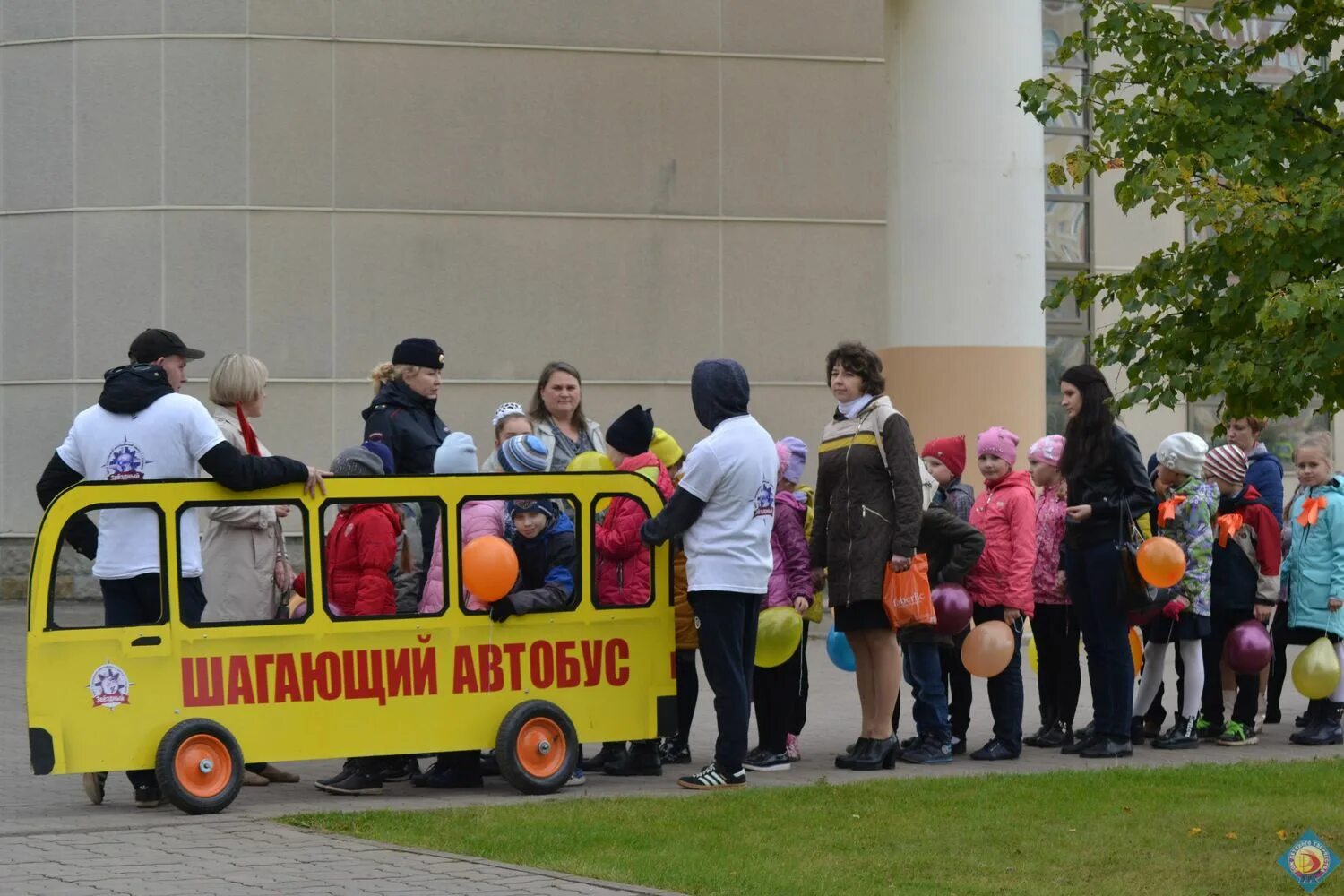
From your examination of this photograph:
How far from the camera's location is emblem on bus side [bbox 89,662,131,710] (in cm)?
840

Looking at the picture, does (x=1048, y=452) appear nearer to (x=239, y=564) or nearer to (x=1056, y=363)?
(x=239, y=564)

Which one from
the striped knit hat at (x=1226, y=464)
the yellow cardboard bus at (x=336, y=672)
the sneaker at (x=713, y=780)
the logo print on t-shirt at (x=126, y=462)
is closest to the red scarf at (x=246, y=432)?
the yellow cardboard bus at (x=336, y=672)

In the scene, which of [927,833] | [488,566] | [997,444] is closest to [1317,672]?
[997,444]

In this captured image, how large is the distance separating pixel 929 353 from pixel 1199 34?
10.4m

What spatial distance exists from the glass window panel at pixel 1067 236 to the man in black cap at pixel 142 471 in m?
14.0

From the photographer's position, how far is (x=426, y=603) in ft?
29.8

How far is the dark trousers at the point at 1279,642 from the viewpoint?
11.5 metres

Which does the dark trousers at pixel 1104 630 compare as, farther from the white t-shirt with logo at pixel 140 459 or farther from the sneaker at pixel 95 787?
the sneaker at pixel 95 787

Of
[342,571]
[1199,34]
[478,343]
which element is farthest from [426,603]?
[478,343]

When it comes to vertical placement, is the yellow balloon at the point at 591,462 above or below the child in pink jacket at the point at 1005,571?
above

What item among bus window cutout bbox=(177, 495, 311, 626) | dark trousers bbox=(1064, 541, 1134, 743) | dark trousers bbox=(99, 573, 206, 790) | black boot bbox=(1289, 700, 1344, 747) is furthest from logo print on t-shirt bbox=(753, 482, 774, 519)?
black boot bbox=(1289, 700, 1344, 747)

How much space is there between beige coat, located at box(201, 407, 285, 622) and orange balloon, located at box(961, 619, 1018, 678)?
3.51 meters

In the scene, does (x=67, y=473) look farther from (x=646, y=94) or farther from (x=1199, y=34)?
(x=646, y=94)

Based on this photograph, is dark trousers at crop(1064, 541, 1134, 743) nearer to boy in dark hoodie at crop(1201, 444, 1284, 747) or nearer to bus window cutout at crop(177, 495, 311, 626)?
boy in dark hoodie at crop(1201, 444, 1284, 747)
